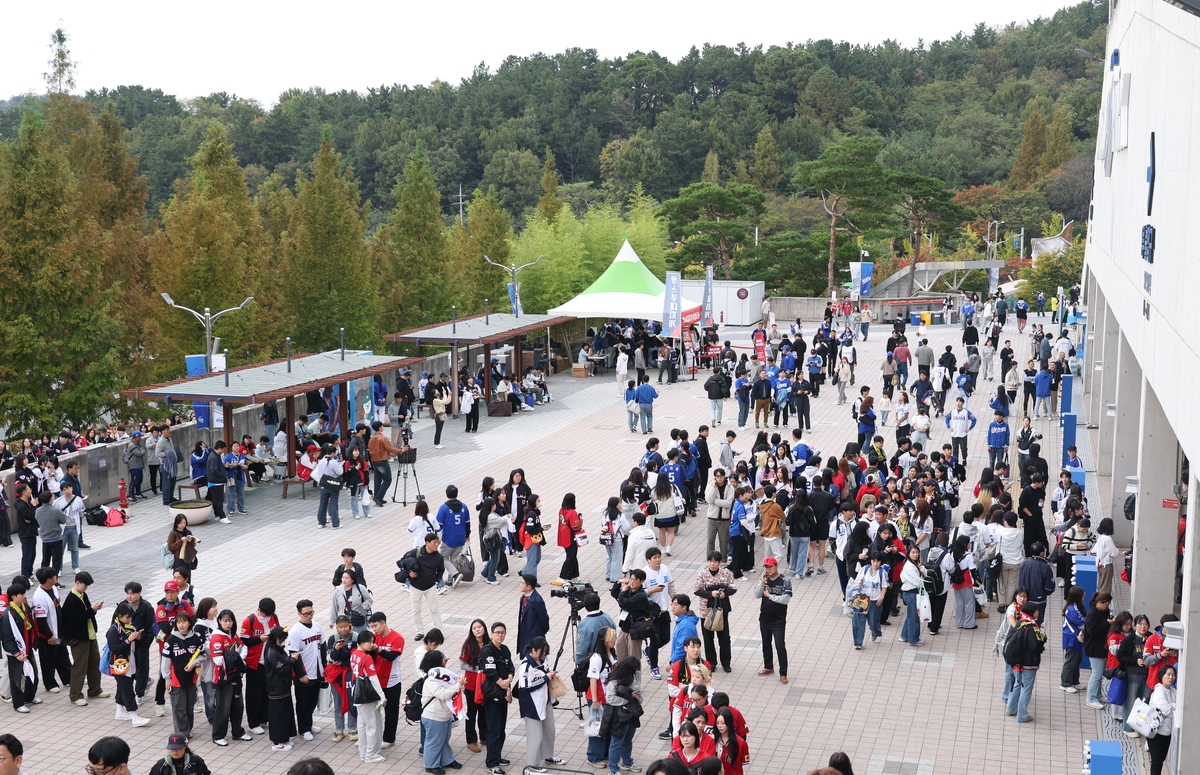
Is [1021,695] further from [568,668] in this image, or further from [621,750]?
[568,668]

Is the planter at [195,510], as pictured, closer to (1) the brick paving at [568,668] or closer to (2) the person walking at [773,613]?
(1) the brick paving at [568,668]

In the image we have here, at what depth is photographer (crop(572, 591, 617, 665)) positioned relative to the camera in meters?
11.2

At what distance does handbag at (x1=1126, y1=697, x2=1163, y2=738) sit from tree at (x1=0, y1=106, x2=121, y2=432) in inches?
824

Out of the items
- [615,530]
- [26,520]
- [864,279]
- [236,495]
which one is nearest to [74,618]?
[26,520]

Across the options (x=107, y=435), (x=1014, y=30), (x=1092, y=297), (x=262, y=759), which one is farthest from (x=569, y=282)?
(x=1014, y=30)

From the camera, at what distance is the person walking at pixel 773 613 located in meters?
12.5

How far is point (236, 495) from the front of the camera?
2106 centimetres

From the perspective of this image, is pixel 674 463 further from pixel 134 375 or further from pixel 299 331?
pixel 299 331

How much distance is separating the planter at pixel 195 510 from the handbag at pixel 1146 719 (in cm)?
1468

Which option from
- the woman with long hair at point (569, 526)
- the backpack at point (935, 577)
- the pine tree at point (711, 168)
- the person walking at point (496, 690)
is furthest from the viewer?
→ the pine tree at point (711, 168)

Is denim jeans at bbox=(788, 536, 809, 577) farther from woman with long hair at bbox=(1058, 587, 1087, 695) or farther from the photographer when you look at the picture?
the photographer

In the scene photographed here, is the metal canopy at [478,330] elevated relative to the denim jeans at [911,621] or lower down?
elevated

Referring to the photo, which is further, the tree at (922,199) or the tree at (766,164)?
the tree at (766,164)

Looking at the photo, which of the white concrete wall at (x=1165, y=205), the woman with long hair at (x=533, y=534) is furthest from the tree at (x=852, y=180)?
the woman with long hair at (x=533, y=534)
